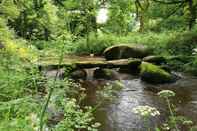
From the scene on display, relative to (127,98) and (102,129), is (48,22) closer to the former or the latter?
(127,98)

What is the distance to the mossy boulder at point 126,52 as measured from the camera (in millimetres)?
17797

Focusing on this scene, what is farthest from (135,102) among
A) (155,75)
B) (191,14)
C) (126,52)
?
(191,14)

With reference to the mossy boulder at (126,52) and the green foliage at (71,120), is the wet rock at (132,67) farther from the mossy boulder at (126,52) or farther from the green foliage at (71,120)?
the green foliage at (71,120)

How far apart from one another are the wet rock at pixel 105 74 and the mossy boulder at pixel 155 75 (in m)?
1.05

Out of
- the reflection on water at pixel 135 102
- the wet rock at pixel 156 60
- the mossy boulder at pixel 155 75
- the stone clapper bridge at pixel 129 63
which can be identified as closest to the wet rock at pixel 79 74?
the stone clapper bridge at pixel 129 63

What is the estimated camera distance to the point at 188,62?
50.5ft

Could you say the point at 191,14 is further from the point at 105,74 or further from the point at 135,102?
the point at 135,102

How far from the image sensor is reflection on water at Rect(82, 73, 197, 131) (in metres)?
8.10

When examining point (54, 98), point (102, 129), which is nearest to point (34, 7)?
point (102, 129)

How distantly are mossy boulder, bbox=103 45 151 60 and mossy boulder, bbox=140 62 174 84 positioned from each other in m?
3.79

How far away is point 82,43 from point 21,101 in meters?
18.7

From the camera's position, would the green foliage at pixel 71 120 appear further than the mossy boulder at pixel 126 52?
No

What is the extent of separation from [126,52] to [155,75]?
4.85m

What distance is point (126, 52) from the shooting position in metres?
18.0
